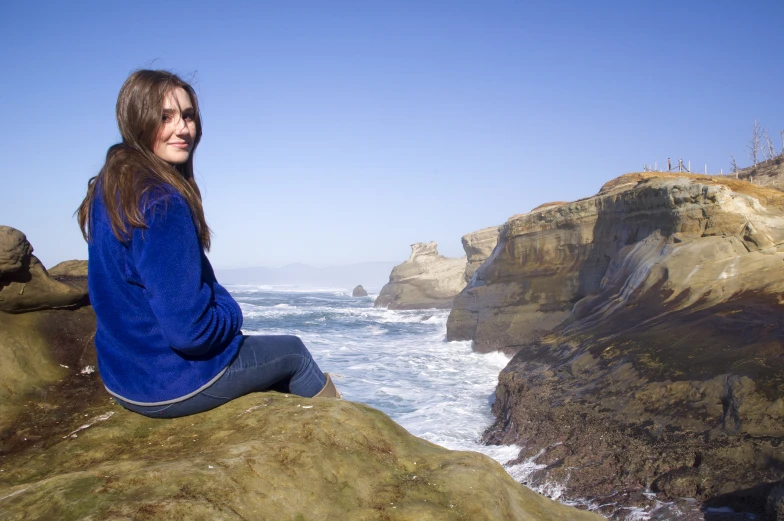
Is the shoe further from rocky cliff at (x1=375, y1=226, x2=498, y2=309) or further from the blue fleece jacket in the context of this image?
rocky cliff at (x1=375, y1=226, x2=498, y2=309)

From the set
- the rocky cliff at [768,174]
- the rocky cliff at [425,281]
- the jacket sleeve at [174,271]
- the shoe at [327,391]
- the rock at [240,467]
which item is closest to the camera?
the rock at [240,467]

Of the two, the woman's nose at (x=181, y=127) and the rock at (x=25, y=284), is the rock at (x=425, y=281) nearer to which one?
the rock at (x=25, y=284)

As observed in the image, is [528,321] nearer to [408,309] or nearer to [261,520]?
Result: [261,520]

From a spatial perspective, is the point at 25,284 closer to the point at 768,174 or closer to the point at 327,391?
the point at 327,391

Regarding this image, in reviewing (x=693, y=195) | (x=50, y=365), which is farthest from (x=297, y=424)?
(x=693, y=195)

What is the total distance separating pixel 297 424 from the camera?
8.65 ft

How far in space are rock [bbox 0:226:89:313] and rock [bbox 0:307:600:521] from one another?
84 centimetres

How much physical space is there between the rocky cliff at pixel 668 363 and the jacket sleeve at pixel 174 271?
201 inches

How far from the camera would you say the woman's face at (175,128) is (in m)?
2.61

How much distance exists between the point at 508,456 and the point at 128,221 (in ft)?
22.7

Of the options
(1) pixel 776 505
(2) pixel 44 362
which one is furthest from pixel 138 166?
(1) pixel 776 505

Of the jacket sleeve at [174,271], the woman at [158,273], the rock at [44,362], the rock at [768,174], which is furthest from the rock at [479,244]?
the jacket sleeve at [174,271]

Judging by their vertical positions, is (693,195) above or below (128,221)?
above

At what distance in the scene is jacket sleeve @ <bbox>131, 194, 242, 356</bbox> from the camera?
7.53 ft
